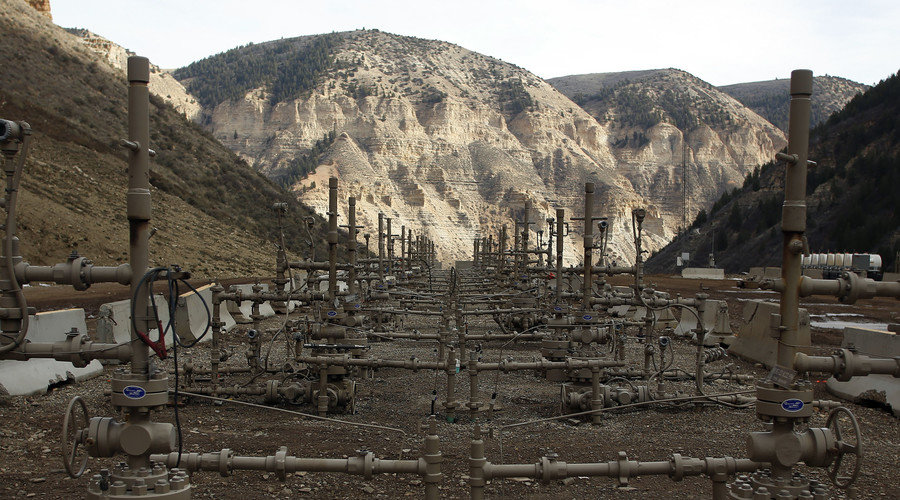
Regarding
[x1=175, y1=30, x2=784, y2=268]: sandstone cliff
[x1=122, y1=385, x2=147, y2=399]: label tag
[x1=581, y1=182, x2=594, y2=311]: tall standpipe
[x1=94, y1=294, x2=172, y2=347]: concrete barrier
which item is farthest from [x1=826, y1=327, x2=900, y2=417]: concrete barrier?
[x1=175, y1=30, x2=784, y2=268]: sandstone cliff

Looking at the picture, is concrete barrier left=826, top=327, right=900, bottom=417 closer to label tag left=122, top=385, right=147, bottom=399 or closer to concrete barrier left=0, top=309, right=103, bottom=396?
label tag left=122, top=385, right=147, bottom=399

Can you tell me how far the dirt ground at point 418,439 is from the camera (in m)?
6.49

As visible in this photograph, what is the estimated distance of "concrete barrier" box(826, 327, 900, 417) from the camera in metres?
9.95

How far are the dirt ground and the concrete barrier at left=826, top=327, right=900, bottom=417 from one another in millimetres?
198

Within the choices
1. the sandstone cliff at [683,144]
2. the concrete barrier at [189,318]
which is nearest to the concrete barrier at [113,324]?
the concrete barrier at [189,318]

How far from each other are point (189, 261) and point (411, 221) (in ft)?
226

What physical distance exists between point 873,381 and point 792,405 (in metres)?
Answer: 7.09

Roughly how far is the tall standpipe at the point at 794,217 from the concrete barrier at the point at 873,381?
6.25 metres

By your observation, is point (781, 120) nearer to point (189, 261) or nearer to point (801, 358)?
point (189, 261)

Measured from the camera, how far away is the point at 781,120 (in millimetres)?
183250

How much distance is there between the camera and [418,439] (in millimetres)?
8016

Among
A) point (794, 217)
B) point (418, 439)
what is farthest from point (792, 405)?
point (418, 439)

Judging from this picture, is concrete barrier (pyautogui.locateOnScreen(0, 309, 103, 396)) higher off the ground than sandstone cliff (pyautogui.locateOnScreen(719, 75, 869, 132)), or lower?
lower

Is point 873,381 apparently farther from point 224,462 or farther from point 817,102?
point 817,102
